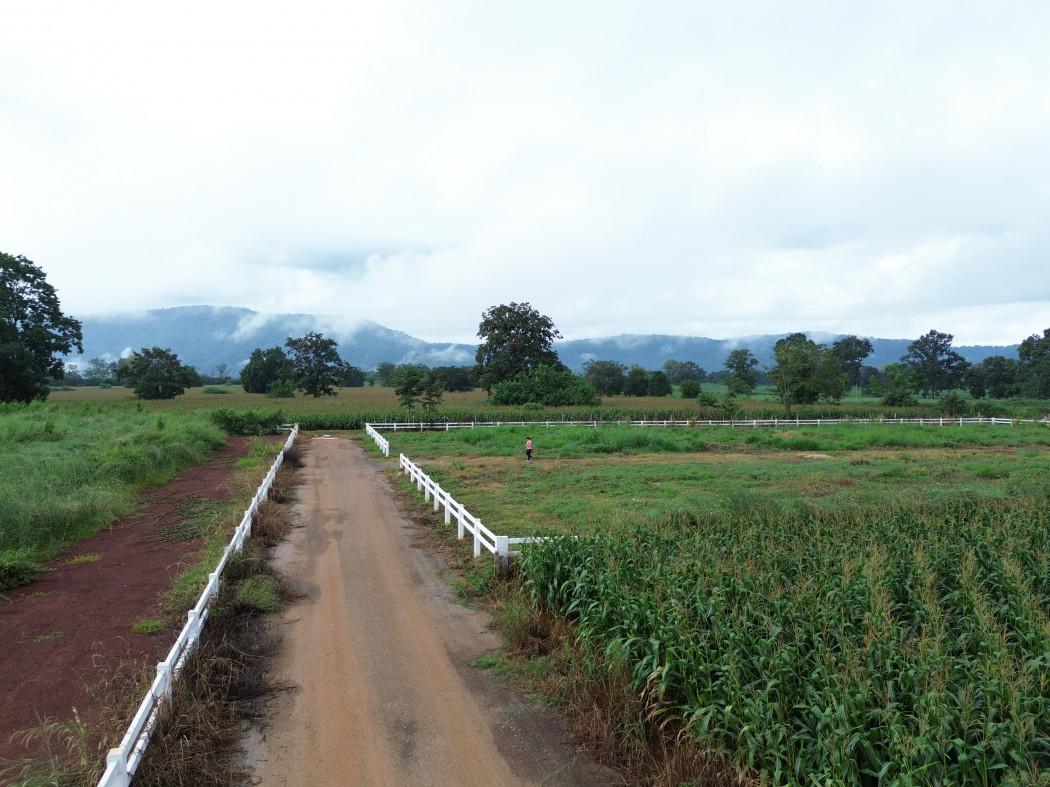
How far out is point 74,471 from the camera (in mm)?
17297

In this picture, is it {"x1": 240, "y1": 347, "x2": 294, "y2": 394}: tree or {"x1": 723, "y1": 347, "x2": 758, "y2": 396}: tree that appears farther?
{"x1": 240, "y1": 347, "x2": 294, "y2": 394}: tree

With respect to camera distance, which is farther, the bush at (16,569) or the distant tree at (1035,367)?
the distant tree at (1035,367)

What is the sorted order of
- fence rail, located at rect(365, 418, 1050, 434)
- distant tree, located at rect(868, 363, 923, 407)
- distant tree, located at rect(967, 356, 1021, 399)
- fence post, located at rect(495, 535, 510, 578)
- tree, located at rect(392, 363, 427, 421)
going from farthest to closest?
1. distant tree, located at rect(967, 356, 1021, 399)
2. distant tree, located at rect(868, 363, 923, 407)
3. tree, located at rect(392, 363, 427, 421)
4. fence rail, located at rect(365, 418, 1050, 434)
5. fence post, located at rect(495, 535, 510, 578)

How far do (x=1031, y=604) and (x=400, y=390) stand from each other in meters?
47.5

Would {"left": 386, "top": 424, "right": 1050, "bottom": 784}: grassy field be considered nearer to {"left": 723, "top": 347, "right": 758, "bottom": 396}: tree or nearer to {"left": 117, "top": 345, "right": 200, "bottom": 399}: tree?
{"left": 117, "top": 345, "right": 200, "bottom": 399}: tree

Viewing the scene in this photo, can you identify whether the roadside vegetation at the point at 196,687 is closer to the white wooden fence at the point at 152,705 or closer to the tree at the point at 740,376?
the white wooden fence at the point at 152,705

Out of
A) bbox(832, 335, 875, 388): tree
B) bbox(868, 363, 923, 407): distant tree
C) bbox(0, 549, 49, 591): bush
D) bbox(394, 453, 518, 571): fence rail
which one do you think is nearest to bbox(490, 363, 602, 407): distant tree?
bbox(868, 363, 923, 407): distant tree

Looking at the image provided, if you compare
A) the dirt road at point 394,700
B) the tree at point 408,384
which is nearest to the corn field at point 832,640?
the dirt road at point 394,700

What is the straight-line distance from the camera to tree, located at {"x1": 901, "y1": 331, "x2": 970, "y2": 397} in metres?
122

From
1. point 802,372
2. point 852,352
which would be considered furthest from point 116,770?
point 852,352

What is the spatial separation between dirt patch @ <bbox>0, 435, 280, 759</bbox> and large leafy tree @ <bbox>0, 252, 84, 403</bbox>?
4766 centimetres

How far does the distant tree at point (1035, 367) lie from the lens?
9912cm

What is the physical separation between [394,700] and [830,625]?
4620mm

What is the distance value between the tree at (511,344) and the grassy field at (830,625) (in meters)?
63.2
